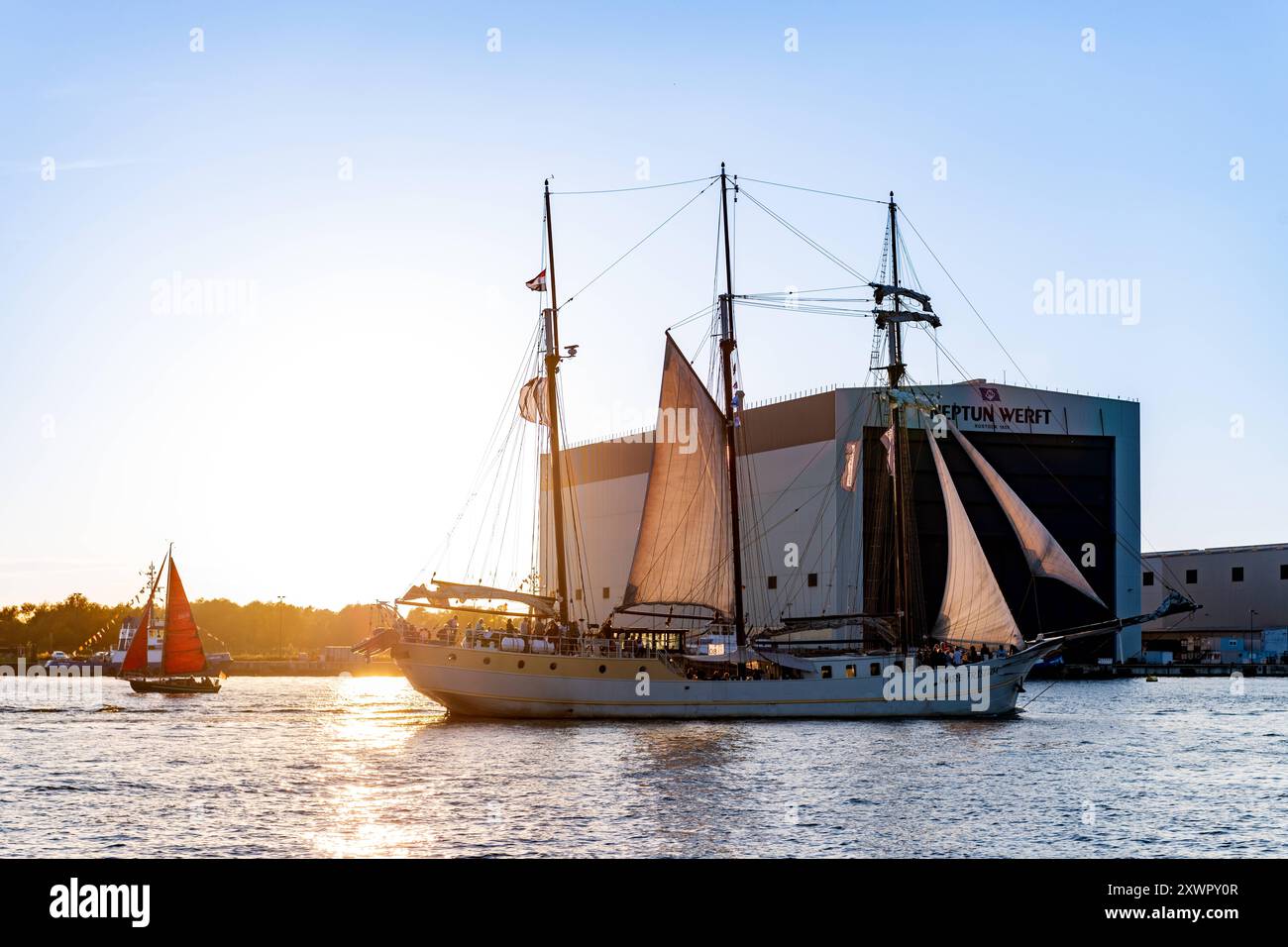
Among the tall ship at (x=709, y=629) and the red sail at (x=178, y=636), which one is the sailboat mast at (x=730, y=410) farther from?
the red sail at (x=178, y=636)

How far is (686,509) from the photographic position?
7406 cm

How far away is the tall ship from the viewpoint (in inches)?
2724

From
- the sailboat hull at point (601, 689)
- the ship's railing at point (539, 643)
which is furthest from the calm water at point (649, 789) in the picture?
the ship's railing at point (539, 643)

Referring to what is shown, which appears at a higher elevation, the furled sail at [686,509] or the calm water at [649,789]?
the furled sail at [686,509]

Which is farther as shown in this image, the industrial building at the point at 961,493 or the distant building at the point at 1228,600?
the distant building at the point at 1228,600

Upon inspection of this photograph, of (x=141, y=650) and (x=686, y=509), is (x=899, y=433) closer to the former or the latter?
(x=686, y=509)

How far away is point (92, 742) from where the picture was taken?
62.4 meters

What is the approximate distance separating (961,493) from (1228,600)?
59.9 metres

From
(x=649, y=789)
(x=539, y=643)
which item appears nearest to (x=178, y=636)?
(x=539, y=643)

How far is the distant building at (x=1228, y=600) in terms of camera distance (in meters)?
161

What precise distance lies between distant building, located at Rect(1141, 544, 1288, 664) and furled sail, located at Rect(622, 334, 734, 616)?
102 metres

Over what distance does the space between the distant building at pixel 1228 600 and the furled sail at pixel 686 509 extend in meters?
102
